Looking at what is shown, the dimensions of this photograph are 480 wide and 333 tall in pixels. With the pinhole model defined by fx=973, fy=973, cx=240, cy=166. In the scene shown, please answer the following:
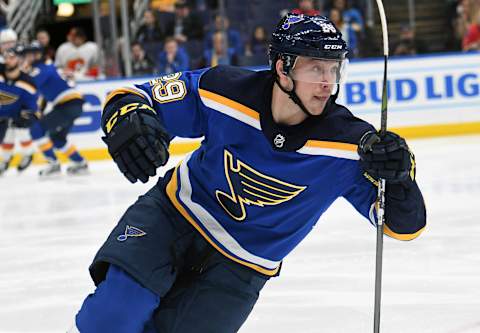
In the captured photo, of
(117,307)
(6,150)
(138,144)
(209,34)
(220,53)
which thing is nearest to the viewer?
(138,144)

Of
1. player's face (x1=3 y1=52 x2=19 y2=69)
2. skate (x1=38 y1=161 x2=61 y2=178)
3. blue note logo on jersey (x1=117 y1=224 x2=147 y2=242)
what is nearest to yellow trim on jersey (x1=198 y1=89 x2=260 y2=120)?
blue note logo on jersey (x1=117 y1=224 x2=147 y2=242)

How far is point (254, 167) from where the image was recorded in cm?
264

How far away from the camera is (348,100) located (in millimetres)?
10031

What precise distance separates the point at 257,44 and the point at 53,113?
7.94 ft

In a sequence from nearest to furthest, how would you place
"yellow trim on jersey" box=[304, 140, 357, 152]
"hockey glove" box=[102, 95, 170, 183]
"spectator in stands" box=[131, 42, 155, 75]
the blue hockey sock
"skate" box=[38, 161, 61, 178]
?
1. "hockey glove" box=[102, 95, 170, 183]
2. the blue hockey sock
3. "yellow trim on jersey" box=[304, 140, 357, 152]
4. "skate" box=[38, 161, 61, 178]
5. "spectator in stands" box=[131, 42, 155, 75]

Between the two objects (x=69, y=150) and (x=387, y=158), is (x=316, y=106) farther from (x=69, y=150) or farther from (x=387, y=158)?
(x=69, y=150)

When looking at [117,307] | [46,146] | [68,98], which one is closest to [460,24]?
[68,98]

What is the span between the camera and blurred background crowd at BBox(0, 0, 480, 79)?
10312 mm

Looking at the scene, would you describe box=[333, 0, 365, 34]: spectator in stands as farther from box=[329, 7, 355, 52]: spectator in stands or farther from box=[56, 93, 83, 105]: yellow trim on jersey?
box=[56, 93, 83, 105]: yellow trim on jersey

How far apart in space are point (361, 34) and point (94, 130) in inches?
120

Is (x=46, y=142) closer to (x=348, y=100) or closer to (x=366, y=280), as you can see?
(x=348, y=100)

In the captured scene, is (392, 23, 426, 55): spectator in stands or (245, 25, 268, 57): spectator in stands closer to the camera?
(245, 25, 268, 57): spectator in stands

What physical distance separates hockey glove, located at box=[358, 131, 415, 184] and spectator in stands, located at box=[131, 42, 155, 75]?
26.5 feet

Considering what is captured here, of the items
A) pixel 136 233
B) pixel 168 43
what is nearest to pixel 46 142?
pixel 168 43
